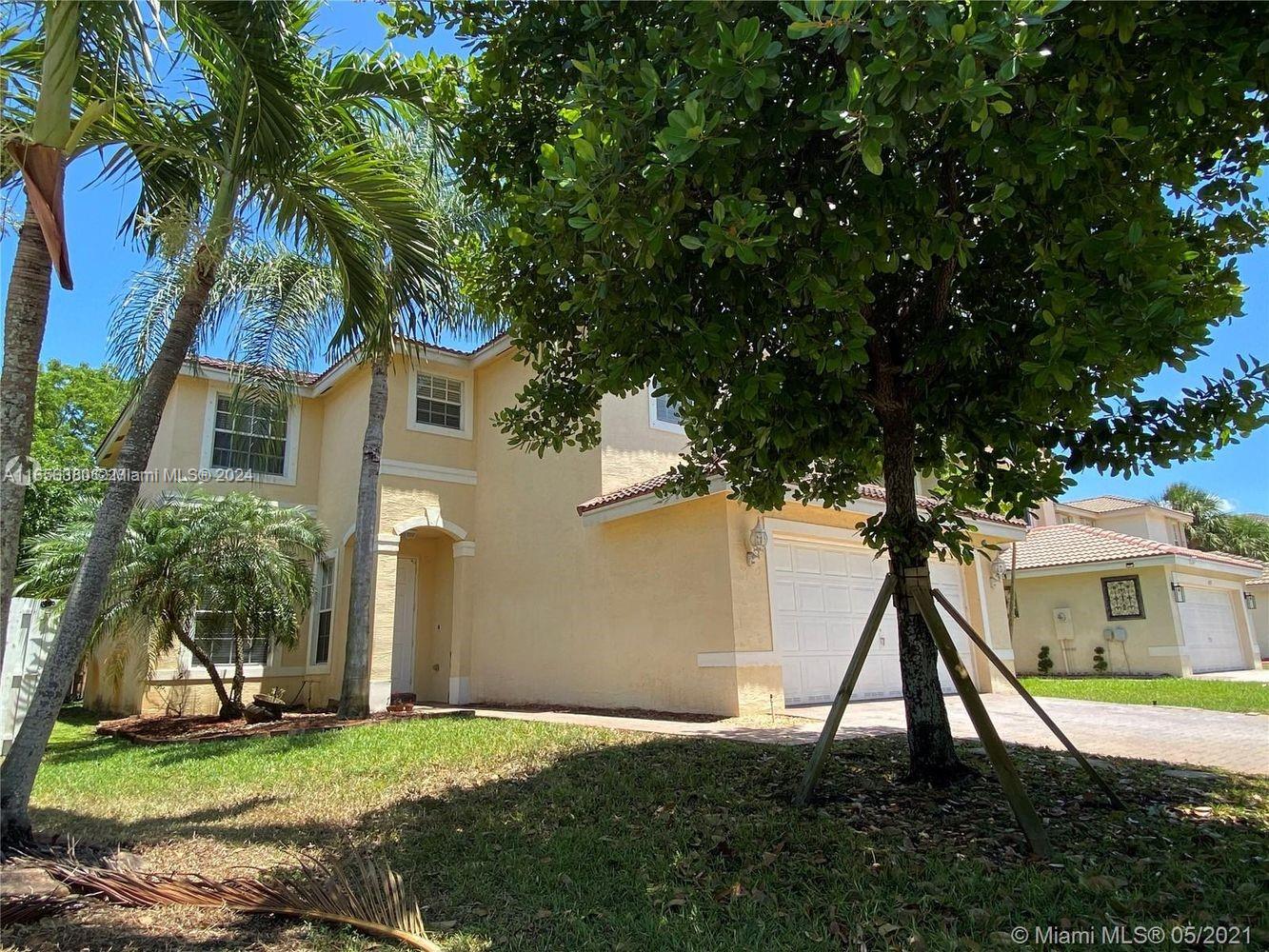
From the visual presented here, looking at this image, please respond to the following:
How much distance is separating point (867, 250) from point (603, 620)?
9.02m

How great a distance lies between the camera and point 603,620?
11852 mm

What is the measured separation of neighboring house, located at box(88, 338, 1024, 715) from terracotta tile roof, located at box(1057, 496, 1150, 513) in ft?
65.2

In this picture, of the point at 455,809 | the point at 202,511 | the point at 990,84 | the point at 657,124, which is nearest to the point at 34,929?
the point at 455,809

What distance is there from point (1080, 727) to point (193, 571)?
38.5 feet

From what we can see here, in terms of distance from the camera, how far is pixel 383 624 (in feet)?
43.7

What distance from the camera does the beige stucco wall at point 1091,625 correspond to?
694 inches

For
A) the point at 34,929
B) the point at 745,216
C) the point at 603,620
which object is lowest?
the point at 34,929

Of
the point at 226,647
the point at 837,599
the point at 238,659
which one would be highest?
the point at 837,599

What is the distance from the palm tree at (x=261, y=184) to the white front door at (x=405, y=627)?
1006 centimetres

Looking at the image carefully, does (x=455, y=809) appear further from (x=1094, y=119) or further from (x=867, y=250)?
(x=1094, y=119)

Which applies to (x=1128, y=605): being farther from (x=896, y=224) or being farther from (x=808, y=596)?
(x=896, y=224)

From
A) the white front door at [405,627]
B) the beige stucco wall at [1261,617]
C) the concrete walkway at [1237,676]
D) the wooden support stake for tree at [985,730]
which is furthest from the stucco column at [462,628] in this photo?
the beige stucco wall at [1261,617]

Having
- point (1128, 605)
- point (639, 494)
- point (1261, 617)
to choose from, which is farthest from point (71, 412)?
point (1261, 617)

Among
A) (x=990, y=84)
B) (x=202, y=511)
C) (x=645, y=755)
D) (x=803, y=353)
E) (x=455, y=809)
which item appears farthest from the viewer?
(x=202, y=511)
